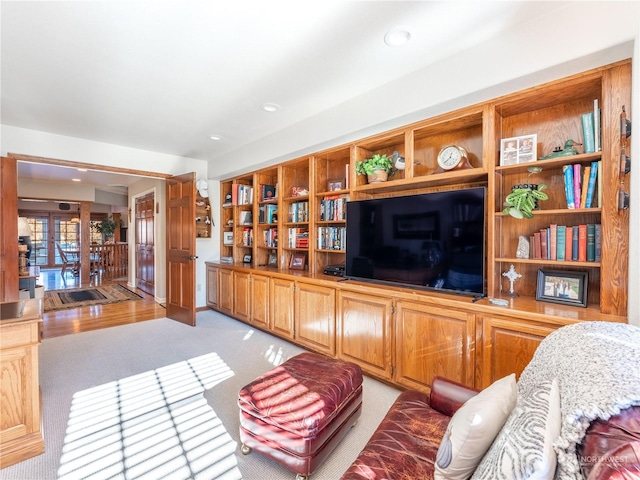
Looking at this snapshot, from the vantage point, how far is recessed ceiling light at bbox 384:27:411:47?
5.99 feet

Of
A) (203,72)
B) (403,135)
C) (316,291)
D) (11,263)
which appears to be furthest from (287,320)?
(11,263)

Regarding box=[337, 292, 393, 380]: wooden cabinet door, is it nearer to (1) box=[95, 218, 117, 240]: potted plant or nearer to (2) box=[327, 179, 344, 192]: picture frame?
(2) box=[327, 179, 344, 192]: picture frame

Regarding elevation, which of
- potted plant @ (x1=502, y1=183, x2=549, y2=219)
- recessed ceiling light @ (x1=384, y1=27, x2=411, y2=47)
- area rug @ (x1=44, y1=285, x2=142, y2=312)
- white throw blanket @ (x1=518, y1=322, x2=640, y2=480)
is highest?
recessed ceiling light @ (x1=384, y1=27, x2=411, y2=47)

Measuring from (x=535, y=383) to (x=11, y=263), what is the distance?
4.79 m

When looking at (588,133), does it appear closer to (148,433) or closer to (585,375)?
(585,375)

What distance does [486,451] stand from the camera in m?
0.92

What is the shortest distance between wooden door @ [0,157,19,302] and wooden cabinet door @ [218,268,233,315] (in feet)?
7.46

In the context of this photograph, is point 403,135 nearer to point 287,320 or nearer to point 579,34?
point 579,34

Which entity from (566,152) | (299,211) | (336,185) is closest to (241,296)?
(299,211)

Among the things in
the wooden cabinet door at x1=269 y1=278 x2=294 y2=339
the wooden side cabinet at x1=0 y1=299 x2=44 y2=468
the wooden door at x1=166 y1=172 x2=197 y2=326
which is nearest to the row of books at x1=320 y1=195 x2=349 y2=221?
the wooden cabinet door at x1=269 y1=278 x2=294 y2=339

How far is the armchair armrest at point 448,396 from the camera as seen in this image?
57.1 inches

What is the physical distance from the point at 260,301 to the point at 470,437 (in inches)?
124

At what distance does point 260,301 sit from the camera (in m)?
3.80

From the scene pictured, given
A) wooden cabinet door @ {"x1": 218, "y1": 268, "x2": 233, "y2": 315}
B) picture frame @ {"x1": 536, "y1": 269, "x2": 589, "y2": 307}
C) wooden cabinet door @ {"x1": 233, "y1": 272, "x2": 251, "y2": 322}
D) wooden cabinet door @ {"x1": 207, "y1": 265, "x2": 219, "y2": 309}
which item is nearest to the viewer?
picture frame @ {"x1": 536, "y1": 269, "x2": 589, "y2": 307}
